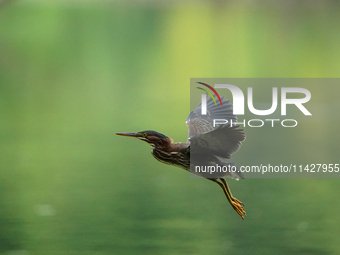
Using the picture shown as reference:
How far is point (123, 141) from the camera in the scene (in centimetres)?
378

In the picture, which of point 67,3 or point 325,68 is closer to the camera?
point 325,68

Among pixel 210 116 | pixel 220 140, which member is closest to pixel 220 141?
Answer: pixel 220 140

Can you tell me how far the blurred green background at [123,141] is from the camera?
7.96 feet

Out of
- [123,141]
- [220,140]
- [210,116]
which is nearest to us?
[220,140]

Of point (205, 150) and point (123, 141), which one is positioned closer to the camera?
point (205, 150)

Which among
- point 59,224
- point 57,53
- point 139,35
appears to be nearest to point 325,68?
point 139,35

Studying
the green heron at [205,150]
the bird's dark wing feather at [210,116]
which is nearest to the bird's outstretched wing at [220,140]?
the green heron at [205,150]

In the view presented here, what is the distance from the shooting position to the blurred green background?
2426mm

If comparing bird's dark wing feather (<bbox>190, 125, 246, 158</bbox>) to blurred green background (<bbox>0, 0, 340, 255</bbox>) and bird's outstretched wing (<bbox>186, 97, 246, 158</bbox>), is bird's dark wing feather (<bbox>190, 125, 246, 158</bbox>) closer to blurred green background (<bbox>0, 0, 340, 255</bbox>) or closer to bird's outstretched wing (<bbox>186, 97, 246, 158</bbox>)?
bird's outstretched wing (<bbox>186, 97, 246, 158</bbox>)

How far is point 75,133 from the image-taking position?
4023mm

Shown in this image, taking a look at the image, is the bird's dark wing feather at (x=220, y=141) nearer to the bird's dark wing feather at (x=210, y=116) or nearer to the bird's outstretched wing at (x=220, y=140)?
the bird's outstretched wing at (x=220, y=140)

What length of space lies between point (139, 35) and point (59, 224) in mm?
3911

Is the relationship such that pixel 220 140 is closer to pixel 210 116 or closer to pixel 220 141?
pixel 220 141

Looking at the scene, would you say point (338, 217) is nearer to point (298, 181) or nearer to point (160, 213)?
point (298, 181)
